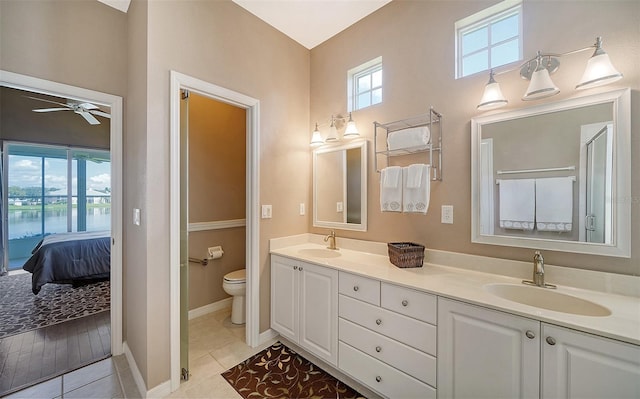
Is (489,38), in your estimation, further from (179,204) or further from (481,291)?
(179,204)

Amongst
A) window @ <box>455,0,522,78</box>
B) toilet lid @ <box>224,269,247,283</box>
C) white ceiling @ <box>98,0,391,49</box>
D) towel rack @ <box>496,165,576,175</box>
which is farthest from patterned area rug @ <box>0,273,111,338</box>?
window @ <box>455,0,522,78</box>

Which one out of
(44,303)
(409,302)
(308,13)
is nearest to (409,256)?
(409,302)

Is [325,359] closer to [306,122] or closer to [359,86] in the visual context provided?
[306,122]

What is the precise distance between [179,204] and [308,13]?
2009mm

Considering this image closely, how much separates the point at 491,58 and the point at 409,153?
81 cm

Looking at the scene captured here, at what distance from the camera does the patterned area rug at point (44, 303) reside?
2516 millimetres

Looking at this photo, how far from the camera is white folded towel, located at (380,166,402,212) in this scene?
1.85 m

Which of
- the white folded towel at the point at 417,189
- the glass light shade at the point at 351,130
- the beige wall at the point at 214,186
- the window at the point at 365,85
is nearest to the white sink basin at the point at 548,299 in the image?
the white folded towel at the point at 417,189

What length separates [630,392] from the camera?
897mm

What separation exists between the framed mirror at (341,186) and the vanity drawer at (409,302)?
819 mm

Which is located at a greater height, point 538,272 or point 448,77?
point 448,77

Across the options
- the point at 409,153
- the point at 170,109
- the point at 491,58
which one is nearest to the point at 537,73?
the point at 491,58

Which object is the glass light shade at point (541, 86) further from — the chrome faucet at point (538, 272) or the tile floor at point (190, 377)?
the tile floor at point (190, 377)

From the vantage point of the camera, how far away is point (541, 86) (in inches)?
54.0
